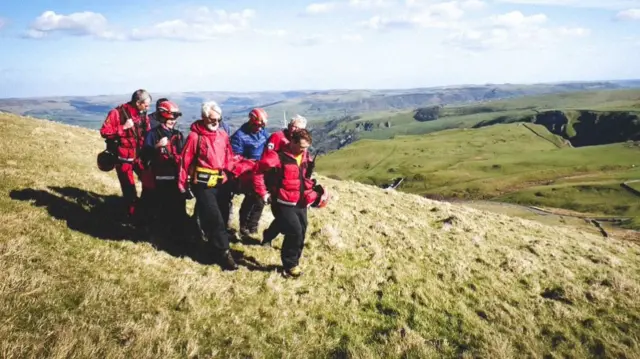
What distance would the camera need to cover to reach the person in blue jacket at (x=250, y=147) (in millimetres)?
10625

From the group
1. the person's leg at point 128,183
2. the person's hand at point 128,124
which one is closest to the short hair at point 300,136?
the person's hand at point 128,124

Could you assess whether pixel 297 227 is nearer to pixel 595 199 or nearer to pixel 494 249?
pixel 494 249

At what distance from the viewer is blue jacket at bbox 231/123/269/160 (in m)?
11.0

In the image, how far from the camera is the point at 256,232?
1238 centimetres

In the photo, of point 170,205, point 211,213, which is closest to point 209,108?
point 211,213

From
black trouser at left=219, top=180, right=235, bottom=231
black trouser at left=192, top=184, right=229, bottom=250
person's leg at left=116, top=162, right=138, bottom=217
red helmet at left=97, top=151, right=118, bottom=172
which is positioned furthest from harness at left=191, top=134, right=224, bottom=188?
red helmet at left=97, top=151, right=118, bottom=172

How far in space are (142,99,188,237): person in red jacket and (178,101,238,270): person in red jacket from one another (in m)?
0.88

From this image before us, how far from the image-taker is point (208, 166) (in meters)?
8.74

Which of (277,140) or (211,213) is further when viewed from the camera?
(277,140)

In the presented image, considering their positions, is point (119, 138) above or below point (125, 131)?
below

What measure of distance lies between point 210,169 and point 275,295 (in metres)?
3.09

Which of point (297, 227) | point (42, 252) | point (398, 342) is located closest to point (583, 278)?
point (398, 342)

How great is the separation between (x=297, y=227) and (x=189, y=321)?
311 centimetres

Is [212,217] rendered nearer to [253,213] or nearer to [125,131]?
[253,213]
